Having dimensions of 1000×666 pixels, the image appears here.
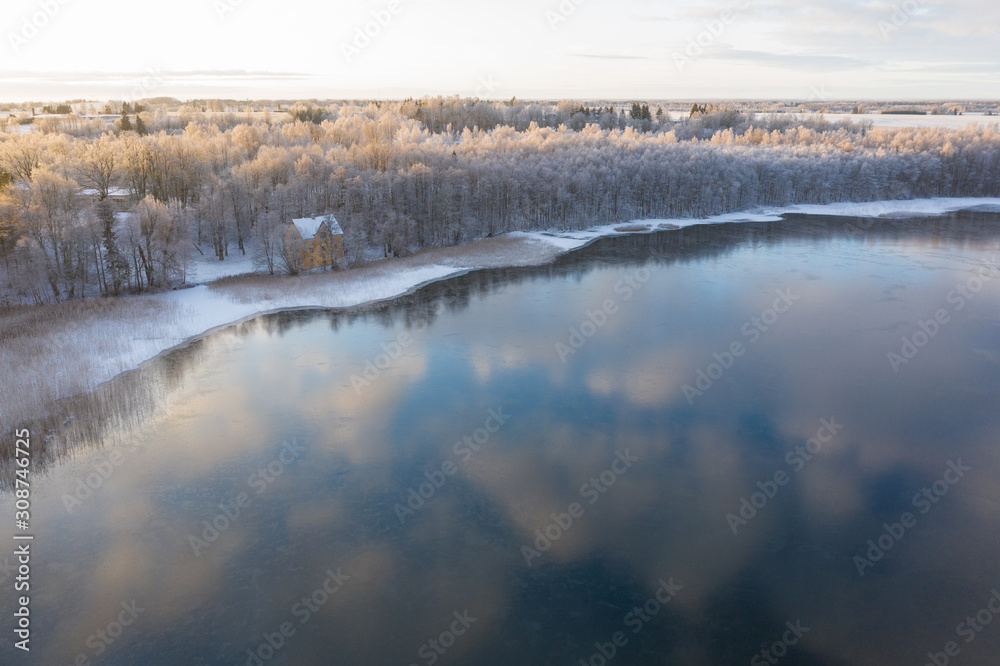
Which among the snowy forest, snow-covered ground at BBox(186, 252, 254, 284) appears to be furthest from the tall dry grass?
snow-covered ground at BBox(186, 252, 254, 284)

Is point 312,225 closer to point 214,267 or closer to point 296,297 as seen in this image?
point 214,267

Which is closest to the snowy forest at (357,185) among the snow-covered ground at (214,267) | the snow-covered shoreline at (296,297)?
the snow-covered ground at (214,267)

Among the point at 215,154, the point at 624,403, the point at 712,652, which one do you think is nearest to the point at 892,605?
the point at 712,652

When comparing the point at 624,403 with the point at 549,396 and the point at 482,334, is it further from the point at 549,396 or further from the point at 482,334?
the point at 482,334

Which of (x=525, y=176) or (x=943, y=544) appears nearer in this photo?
(x=943, y=544)

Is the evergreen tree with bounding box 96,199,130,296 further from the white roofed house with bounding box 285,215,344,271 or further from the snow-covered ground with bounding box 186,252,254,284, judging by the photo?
the white roofed house with bounding box 285,215,344,271

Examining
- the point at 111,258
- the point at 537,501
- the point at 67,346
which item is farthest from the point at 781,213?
the point at 67,346

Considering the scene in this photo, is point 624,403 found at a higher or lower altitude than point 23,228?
lower
